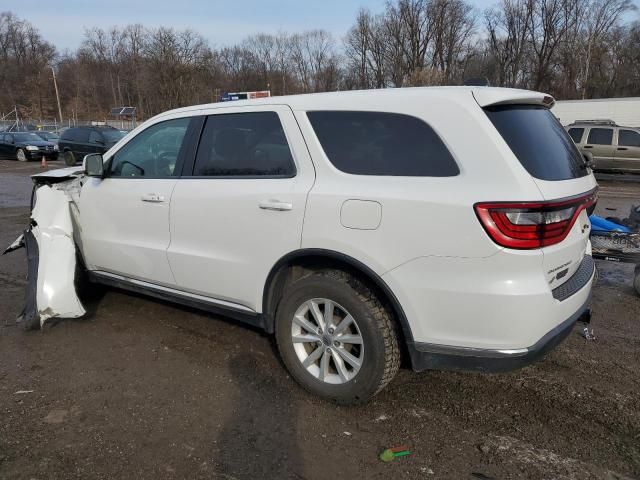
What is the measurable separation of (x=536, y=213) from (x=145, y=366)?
9.32 ft

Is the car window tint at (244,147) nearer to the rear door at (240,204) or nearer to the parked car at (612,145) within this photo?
the rear door at (240,204)

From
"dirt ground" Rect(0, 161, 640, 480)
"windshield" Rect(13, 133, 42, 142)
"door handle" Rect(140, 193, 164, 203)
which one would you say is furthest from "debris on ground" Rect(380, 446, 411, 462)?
"windshield" Rect(13, 133, 42, 142)

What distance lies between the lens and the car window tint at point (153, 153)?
3861mm

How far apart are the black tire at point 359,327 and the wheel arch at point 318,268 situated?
0.05 meters

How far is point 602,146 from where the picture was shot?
52.3 ft

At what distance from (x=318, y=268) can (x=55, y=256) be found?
2.52 meters

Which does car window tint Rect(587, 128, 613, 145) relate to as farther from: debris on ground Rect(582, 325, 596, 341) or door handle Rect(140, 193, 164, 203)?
door handle Rect(140, 193, 164, 203)

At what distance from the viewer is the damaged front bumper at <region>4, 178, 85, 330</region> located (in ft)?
13.6

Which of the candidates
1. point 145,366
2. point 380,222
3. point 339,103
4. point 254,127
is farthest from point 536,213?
point 145,366

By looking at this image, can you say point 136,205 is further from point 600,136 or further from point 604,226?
point 600,136

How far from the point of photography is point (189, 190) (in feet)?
11.8

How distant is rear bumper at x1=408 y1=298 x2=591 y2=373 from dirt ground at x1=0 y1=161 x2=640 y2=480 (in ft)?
1.50

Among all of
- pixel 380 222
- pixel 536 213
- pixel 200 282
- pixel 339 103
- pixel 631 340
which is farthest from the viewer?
pixel 631 340

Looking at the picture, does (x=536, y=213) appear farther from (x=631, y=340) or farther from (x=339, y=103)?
(x=631, y=340)
